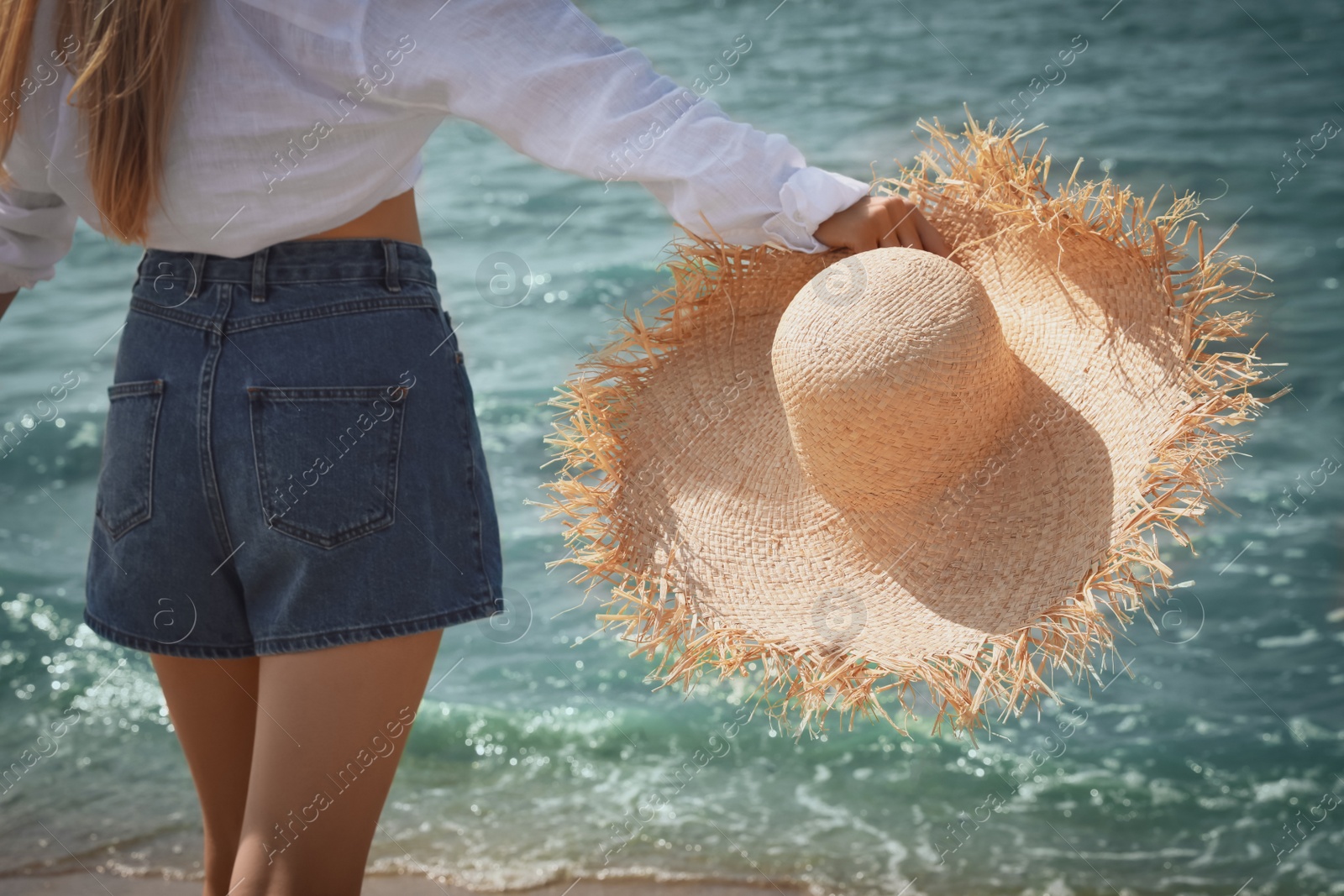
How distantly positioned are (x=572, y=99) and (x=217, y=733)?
0.90 m

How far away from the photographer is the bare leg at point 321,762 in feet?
4.10

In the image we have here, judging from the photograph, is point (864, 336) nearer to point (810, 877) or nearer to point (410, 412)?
point (410, 412)

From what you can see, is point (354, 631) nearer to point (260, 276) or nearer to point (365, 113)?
point (260, 276)

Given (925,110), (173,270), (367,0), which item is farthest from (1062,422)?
(925,110)

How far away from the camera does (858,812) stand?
9.94ft

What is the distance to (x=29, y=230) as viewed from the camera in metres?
1.52

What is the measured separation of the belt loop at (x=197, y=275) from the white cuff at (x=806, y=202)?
25.2 inches

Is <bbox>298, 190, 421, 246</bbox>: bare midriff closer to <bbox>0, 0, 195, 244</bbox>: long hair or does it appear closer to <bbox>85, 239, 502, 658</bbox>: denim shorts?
<bbox>85, 239, 502, 658</bbox>: denim shorts

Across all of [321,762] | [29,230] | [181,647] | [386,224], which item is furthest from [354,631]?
[29,230]

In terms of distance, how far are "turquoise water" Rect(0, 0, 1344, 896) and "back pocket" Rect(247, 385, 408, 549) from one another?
1.60m

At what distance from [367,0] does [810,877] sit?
220 centimetres

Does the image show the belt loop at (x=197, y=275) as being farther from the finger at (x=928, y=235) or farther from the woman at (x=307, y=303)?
the finger at (x=928, y=235)

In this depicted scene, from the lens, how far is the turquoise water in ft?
9.37

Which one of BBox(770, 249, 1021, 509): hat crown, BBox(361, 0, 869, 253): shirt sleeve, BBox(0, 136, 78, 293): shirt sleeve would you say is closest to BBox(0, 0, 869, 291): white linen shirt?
BBox(361, 0, 869, 253): shirt sleeve
